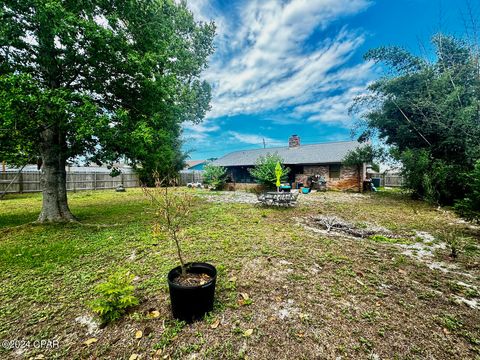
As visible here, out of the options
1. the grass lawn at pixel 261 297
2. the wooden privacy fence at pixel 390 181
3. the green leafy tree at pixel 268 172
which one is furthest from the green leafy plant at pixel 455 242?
the wooden privacy fence at pixel 390 181

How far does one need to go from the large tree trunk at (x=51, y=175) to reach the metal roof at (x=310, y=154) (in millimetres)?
14844

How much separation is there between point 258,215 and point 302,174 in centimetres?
1168

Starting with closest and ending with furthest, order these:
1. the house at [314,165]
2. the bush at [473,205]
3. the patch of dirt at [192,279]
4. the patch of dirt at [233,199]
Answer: the patch of dirt at [192,279] → the bush at [473,205] → the patch of dirt at [233,199] → the house at [314,165]

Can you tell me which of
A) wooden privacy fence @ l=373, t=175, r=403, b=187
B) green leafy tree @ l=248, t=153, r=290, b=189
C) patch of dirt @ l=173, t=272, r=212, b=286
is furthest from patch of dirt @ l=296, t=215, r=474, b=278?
wooden privacy fence @ l=373, t=175, r=403, b=187

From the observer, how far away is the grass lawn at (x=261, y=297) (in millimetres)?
2037

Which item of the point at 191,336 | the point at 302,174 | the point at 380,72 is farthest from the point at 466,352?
the point at 302,174

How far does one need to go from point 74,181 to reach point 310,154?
2096 cm

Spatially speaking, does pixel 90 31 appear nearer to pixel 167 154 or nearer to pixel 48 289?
pixel 167 154

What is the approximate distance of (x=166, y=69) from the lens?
7.50m

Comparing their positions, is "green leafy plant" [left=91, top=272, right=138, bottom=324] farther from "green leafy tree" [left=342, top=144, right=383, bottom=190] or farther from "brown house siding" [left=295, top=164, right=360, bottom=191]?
"brown house siding" [left=295, top=164, right=360, bottom=191]

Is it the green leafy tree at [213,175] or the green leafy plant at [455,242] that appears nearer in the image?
the green leafy plant at [455,242]

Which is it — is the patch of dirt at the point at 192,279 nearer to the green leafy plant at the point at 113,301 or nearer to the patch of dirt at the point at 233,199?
the green leafy plant at the point at 113,301

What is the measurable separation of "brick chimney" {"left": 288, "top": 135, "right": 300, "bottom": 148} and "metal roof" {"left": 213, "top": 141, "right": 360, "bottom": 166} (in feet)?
1.84

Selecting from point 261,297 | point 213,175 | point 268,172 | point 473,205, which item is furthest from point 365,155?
point 261,297
